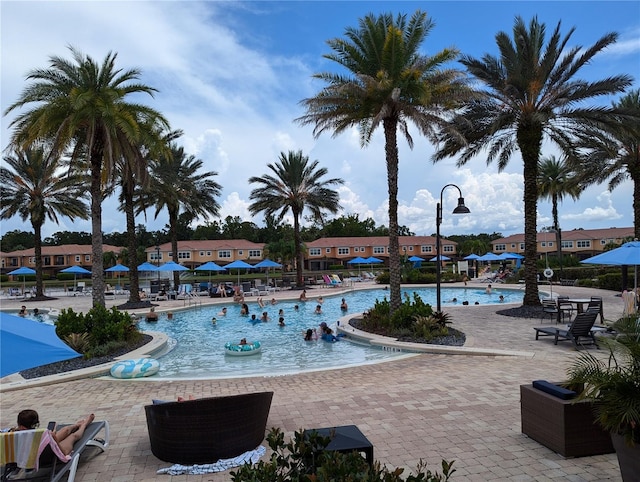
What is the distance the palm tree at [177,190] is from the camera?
1084 inches

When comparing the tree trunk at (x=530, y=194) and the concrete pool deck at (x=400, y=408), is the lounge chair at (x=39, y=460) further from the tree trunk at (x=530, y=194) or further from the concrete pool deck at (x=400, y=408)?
the tree trunk at (x=530, y=194)

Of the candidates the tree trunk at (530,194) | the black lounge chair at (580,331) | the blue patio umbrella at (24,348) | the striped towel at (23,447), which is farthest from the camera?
the tree trunk at (530,194)

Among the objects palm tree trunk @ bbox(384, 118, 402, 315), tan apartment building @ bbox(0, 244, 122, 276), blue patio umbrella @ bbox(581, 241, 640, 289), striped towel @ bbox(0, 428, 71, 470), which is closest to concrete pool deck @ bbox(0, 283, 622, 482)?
striped towel @ bbox(0, 428, 71, 470)

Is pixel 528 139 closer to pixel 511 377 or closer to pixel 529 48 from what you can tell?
pixel 529 48

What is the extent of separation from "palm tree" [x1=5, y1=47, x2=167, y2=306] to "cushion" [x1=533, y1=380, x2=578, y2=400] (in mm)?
13696

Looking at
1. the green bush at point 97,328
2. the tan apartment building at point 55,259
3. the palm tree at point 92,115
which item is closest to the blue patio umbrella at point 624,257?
the green bush at point 97,328

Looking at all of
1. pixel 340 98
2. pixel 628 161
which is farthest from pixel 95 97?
pixel 628 161

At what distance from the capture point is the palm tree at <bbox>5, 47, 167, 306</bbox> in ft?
49.2

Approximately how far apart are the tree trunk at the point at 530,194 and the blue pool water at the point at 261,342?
7.95 meters

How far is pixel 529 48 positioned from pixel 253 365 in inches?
585

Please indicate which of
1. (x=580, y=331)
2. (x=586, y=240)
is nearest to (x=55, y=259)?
(x=580, y=331)

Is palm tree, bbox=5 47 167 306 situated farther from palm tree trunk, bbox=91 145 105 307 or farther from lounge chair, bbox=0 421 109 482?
lounge chair, bbox=0 421 109 482

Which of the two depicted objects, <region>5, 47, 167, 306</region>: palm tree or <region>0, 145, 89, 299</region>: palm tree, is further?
<region>0, 145, 89, 299</region>: palm tree

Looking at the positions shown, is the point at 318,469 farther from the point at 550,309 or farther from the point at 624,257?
the point at 550,309
